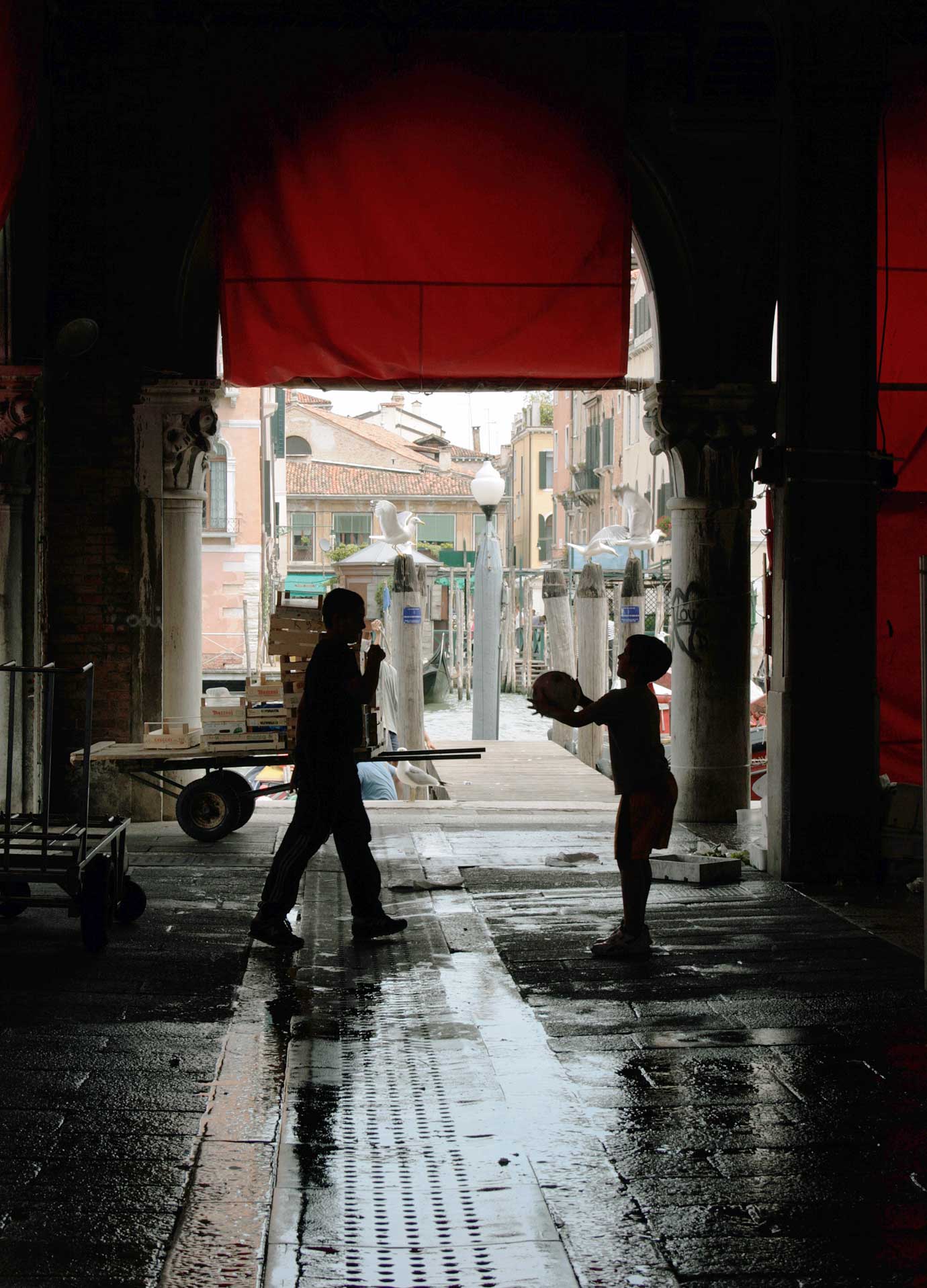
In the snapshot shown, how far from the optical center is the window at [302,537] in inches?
2354

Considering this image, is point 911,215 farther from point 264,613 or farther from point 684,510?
point 264,613

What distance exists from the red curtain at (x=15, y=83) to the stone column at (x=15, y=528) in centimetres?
152

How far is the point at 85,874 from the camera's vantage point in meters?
6.42

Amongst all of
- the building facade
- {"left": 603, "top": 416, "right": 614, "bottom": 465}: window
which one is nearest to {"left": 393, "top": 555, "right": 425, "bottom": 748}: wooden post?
{"left": 603, "top": 416, "right": 614, "bottom": 465}: window

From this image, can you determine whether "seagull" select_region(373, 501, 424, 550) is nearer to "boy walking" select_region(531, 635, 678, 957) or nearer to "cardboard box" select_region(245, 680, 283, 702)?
"cardboard box" select_region(245, 680, 283, 702)

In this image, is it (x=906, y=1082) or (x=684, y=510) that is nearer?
(x=906, y=1082)

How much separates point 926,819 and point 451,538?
57058mm

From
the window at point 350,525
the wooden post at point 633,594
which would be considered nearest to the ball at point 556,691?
the wooden post at point 633,594

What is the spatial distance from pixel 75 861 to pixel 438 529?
56.4 metres

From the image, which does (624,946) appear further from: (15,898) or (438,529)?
(438,529)

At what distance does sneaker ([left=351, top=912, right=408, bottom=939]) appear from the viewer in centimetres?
685

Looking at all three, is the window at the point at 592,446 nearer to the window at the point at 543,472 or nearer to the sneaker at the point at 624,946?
the window at the point at 543,472

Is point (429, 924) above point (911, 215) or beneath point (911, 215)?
beneath

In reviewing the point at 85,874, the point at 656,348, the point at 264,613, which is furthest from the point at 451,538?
the point at 85,874
